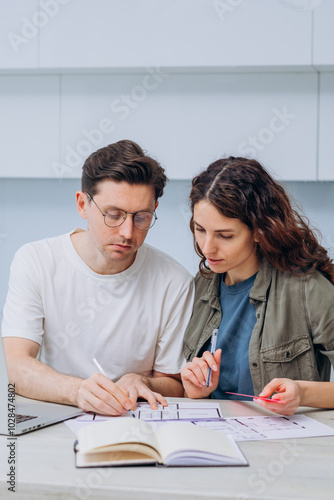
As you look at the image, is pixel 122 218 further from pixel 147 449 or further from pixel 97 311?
pixel 147 449

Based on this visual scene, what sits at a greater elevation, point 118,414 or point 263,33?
point 263,33

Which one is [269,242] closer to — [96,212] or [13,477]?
[96,212]

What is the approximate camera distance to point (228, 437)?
1078 mm

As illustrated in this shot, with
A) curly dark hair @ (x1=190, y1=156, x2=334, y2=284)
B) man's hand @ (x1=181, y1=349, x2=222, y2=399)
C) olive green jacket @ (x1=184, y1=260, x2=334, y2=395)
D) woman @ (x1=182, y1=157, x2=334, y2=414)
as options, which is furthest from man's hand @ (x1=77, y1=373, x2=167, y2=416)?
curly dark hair @ (x1=190, y1=156, x2=334, y2=284)

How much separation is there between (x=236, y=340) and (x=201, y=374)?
23cm

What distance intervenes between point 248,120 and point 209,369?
137 centimetres

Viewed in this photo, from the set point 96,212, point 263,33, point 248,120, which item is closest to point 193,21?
point 263,33
